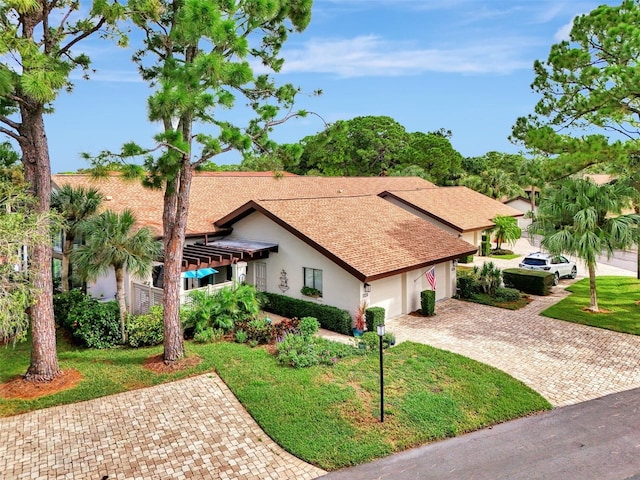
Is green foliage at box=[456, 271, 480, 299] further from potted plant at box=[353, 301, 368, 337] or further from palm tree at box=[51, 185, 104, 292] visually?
palm tree at box=[51, 185, 104, 292]

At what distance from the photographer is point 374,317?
16.3m

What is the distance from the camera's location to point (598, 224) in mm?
18484

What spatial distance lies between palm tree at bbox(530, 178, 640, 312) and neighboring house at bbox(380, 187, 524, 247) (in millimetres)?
10000

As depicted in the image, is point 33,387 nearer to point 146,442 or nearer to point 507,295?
point 146,442

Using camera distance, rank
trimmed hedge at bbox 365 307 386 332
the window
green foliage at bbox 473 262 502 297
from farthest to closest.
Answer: green foliage at bbox 473 262 502 297 < the window < trimmed hedge at bbox 365 307 386 332

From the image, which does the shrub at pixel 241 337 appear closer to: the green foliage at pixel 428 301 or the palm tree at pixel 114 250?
the palm tree at pixel 114 250

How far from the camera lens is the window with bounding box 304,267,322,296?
59.6 feet

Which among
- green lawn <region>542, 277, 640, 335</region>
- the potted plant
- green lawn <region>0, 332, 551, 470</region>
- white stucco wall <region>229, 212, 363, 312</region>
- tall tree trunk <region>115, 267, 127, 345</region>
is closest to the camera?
green lawn <region>0, 332, 551, 470</region>

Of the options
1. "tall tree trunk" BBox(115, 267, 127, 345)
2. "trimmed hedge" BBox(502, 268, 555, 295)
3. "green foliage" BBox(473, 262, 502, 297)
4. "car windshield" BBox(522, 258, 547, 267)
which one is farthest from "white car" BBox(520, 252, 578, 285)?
"tall tree trunk" BBox(115, 267, 127, 345)

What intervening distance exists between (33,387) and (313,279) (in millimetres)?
10096

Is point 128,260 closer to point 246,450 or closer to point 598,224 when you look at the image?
point 246,450

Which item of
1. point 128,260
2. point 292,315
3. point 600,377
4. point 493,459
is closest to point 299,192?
point 292,315

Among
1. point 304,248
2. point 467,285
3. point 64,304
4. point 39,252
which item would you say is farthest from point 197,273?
point 467,285

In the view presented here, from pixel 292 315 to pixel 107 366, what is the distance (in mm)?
7348
